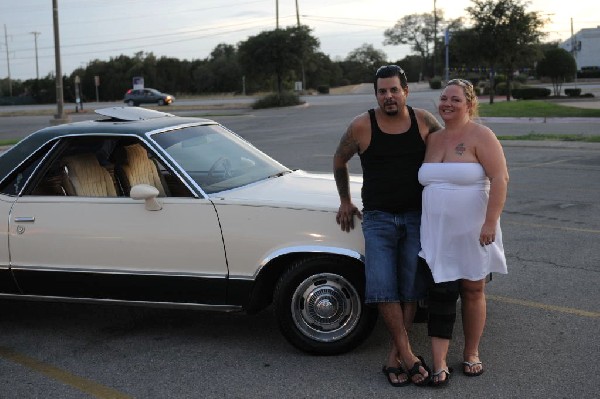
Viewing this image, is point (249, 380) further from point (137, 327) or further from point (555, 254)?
point (555, 254)

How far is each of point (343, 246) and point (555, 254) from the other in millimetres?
3568

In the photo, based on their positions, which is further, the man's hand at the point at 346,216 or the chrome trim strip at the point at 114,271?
the chrome trim strip at the point at 114,271

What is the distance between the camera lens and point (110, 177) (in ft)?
17.7

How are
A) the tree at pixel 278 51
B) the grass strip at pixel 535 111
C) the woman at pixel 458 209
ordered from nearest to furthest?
1. the woman at pixel 458 209
2. the grass strip at pixel 535 111
3. the tree at pixel 278 51

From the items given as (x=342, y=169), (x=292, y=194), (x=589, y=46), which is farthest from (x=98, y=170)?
(x=589, y=46)

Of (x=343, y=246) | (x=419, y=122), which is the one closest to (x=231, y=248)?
(x=343, y=246)

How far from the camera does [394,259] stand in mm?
4316

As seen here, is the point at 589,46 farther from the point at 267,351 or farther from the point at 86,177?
the point at 267,351

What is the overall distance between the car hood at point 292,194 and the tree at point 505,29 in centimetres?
3458

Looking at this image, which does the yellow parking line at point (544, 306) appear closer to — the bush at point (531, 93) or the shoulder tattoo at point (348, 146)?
the shoulder tattoo at point (348, 146)

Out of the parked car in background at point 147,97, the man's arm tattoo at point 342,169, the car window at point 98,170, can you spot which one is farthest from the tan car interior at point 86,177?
the parked car in background at point 147,97

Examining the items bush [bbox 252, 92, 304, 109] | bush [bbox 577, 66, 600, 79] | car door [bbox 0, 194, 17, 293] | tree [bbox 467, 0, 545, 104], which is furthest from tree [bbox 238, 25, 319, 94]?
car door [bbox 0, 194, 17, 293]

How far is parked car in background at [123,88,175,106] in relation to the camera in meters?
57.6

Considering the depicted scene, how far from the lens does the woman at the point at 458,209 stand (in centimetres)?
407
